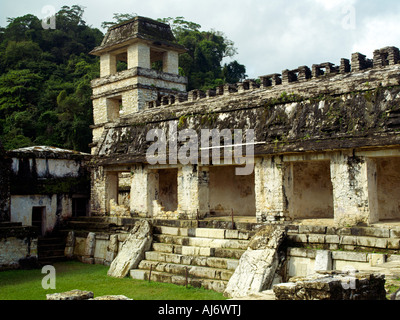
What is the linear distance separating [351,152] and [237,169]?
17.9ft

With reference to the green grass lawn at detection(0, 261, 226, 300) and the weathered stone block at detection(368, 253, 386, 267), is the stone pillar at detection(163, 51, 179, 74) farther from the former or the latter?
the weathered stone block at detection(368, 253, 386, 267)

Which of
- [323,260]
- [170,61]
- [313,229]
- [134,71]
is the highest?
[170,61]

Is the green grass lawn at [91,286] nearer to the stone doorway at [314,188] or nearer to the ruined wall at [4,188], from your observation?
the ruined wall at [4,188]

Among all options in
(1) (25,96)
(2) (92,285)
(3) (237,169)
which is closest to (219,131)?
(3) (237,169)

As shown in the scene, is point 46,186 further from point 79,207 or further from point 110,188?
point 110,188

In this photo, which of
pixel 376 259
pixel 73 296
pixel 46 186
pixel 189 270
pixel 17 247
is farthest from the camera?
pixel 46 186

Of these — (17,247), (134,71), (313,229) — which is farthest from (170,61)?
(313,229)

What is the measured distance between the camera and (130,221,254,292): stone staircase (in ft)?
34.6

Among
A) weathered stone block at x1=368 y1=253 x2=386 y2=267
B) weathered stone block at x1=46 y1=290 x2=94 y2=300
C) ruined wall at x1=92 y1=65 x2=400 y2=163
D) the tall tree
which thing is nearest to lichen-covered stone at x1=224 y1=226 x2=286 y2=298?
weathered stone block at x1=368 y1=253 x2=386 y2=267

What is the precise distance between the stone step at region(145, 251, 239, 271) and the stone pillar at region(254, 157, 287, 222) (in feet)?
6.00

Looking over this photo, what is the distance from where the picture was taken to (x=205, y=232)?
12.3 m

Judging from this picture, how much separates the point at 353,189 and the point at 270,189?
7.12 ft
